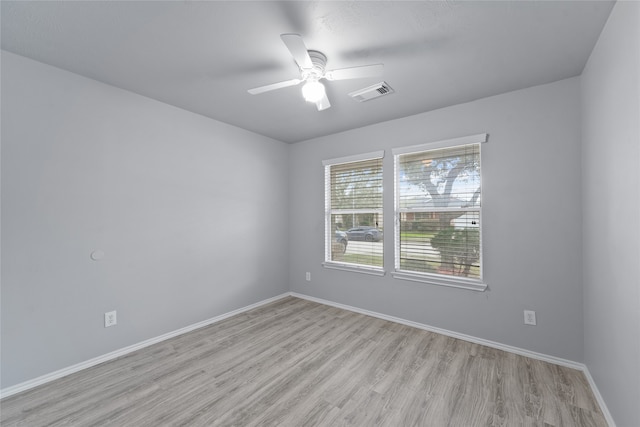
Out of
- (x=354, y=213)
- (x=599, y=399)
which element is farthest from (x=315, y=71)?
(x=599, y=399)

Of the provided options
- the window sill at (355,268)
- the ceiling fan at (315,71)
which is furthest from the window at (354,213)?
the ceiling fan at (315,71)

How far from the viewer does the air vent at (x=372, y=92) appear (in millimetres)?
2479

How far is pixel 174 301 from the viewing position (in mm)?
2949

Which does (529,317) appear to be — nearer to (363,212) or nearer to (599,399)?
(599,399)

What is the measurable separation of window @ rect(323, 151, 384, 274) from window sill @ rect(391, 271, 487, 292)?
12.9 inches

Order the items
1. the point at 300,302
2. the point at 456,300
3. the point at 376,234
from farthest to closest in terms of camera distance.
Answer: the point at 300,302 → the point at 376,234 → the point at 456,300

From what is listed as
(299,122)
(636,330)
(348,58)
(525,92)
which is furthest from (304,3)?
(636,330)

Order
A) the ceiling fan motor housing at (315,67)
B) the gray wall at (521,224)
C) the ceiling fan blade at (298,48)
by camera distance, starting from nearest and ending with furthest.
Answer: the ceiling fan blade at (298,48) < the ceiling fan motor housing at (315,67) < the gray wall at (521,224)

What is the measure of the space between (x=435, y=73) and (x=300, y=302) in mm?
3385

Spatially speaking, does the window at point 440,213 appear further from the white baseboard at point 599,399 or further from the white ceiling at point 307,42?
the white baseboard at point 599,399

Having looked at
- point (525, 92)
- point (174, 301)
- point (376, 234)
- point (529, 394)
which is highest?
point (525, 92)

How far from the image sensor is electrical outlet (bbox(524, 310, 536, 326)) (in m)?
2.48

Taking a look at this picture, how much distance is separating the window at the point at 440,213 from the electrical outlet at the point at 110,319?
3.04 metres

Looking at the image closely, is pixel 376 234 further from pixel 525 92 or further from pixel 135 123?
pixel 135 123
